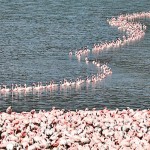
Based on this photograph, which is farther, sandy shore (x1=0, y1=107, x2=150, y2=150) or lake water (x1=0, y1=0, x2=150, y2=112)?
lake water (x1=0, y1=0, x2=150, y2=112)

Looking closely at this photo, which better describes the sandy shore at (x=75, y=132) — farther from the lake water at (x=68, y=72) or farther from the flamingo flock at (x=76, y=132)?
the lake water at (x=68, y=72)

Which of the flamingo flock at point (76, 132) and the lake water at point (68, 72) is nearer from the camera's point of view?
the flamingo flock at point (76, 132)

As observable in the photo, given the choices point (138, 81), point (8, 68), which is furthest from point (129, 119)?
point (8, 68)

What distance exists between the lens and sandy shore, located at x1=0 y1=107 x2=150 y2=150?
42.7 meters

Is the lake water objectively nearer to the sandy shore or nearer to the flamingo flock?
the flamingo flock

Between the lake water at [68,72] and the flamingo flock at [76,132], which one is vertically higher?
the flamingo flock at [76,132]

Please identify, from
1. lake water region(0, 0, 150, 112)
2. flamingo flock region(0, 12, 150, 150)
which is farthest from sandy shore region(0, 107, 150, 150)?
lake water region(0, 0, 150, 112)

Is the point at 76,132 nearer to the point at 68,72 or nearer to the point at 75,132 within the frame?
the point at 75,132

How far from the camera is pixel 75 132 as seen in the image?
4672 centimetres

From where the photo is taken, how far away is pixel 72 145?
42.6 m

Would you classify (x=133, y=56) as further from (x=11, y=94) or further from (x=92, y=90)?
(x=11, y=94)

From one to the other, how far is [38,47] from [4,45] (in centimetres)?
966

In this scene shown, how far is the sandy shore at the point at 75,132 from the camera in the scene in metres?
42.7

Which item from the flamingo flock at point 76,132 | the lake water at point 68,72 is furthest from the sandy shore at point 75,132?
the lake water at point 68,72
